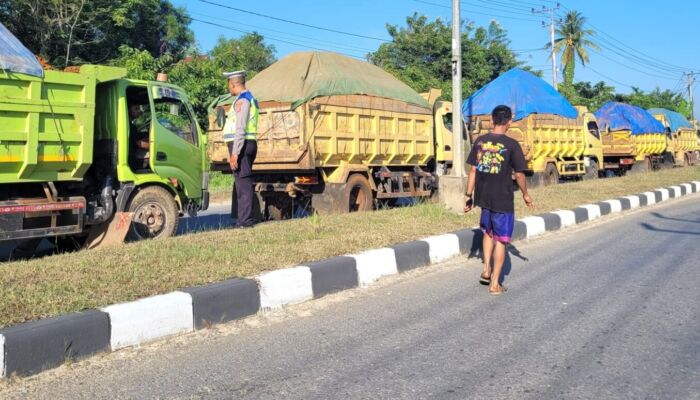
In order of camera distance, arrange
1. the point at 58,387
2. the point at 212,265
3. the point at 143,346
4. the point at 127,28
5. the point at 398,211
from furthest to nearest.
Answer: the point at 127,28
the point at 398,211
the point at 212,265
the point at 143,346
the point at 58,387

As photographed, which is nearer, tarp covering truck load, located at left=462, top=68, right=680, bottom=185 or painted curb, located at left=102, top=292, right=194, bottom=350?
painted curb, located at left=102, top=292, right=194, bottom=350

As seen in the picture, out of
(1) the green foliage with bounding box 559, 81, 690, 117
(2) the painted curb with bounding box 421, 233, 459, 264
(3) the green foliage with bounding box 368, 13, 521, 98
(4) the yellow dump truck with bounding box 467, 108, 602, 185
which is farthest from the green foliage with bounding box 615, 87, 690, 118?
(2) the painted curb with bounding box 421, 233, 459, 264

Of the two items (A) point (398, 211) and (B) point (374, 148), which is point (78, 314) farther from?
(B) point (374, 148)

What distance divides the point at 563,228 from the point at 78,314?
7.49 m

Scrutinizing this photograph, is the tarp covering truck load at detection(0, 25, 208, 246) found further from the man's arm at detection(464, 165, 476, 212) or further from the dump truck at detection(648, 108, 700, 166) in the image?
the dump truck at detection(648, 108, 700, 166)

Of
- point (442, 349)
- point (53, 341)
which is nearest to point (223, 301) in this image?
point (53, 341)

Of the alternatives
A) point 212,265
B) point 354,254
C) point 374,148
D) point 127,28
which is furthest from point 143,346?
point 127,28

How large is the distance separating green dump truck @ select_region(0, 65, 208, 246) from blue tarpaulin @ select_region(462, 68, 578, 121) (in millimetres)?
9631

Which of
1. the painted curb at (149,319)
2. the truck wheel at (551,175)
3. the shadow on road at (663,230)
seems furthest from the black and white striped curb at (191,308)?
the truck wheel at (551,175)

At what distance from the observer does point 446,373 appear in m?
3.23

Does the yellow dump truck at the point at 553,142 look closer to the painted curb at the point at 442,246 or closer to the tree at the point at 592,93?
the painted curb at the point at 442,246

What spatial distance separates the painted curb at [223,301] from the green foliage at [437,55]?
24.6 metres

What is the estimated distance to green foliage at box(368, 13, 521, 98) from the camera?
29.7 meters

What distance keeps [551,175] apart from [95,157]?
40.9 feet
